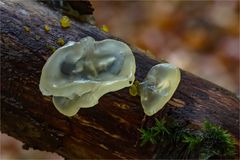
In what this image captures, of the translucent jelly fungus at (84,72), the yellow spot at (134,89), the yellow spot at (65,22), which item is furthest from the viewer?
the yellow spot at (65,22)

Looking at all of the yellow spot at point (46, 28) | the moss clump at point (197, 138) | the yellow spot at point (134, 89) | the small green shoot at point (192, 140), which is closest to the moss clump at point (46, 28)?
the yellow spot at point (46, 28)

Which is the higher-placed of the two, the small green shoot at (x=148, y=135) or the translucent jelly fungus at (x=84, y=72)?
the translucent jelly fungus at (x=84, y=72)

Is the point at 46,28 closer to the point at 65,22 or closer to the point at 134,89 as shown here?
the point at 65,22

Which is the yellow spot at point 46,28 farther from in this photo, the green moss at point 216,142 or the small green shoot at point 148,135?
the green moss at point 216,142

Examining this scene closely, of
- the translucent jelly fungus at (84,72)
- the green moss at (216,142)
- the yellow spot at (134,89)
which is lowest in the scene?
the green moss at (216,142)

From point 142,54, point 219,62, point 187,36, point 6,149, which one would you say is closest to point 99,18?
point 187,36

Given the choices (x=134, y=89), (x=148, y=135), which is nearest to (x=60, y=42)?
(x=134, y=89)

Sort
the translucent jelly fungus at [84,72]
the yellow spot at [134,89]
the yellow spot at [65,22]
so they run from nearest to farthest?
the translucent jelly fungus at [84,72] < the yellow spot at [134,89] < the yellow spot at [65,22]

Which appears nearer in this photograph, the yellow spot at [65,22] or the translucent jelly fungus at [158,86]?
the translucent jelly fungus at [158,86]

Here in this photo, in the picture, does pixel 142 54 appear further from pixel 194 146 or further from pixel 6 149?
pixel 6 149
